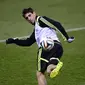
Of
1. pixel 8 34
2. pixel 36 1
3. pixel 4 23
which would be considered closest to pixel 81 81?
pixel 8 34

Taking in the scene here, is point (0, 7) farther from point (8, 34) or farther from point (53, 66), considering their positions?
point (53, 66)

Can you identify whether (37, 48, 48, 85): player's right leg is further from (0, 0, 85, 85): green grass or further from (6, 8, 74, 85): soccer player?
(0, 0, 85, 85): green grass

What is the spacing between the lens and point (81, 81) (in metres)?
6.25

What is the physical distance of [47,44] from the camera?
522 cm

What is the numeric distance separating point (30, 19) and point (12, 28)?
173 inches

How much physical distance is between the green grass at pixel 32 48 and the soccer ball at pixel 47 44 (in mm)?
1190

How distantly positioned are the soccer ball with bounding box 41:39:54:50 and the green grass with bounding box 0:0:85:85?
1.19m

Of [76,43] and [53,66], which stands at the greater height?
[53,66]

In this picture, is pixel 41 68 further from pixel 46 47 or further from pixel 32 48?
pixel 32 48

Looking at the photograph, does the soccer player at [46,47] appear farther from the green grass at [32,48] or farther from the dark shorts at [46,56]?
the green grass at [32,48]

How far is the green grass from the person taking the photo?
654 centimetres

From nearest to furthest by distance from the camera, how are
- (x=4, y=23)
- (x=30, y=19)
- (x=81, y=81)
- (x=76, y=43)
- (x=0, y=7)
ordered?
(x=30, y=19) < (x=81, y=81) < (x=76, y=43) < (x=4, y=23) < (x=0, y=7)

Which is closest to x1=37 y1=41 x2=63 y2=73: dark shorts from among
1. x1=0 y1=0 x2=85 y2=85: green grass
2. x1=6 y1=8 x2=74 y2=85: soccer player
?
x1=6 y1=8 x2=74 y2=85: soccer player

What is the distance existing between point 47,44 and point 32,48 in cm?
305
